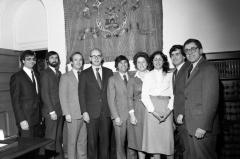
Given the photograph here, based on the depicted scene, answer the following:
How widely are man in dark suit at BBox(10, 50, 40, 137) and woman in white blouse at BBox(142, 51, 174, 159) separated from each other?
5.10 ft

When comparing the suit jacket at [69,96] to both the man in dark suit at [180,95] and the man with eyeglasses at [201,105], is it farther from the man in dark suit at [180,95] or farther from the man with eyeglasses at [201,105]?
the man with eyeglasses at [201,105]

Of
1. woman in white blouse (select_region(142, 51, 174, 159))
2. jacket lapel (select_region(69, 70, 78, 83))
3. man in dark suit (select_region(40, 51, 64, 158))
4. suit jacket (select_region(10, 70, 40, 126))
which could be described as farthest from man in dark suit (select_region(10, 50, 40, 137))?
woman in white blouse (select_region(142, 51, 174, 159))

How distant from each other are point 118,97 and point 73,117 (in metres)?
0.74

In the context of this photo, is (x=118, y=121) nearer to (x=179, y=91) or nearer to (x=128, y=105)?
(x=128, y=105)

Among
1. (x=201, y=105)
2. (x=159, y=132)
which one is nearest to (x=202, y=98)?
(x=201, y=105)

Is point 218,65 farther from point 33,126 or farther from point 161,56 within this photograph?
point 33,126

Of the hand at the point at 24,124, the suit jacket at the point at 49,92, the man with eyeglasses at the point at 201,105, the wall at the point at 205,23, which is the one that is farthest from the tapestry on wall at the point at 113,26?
the hand at the point at 24,124

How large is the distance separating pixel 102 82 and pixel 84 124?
27.3 inches

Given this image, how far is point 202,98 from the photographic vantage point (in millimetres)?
2475

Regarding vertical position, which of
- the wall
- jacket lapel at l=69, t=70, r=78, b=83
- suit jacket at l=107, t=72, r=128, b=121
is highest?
the wall

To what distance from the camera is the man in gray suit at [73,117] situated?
332 cm

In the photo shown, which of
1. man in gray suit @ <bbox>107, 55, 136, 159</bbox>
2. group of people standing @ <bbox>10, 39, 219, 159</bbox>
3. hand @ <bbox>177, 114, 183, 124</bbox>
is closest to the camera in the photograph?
group of people standing @ <bbox>10, 39, 219, 159</bbox>

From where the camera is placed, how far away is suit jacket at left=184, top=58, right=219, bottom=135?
243cm

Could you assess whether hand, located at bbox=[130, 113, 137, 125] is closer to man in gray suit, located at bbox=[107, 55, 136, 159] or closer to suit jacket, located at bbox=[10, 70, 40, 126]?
man in gray suit, located at bbox=[107, 55, 136, 159]
